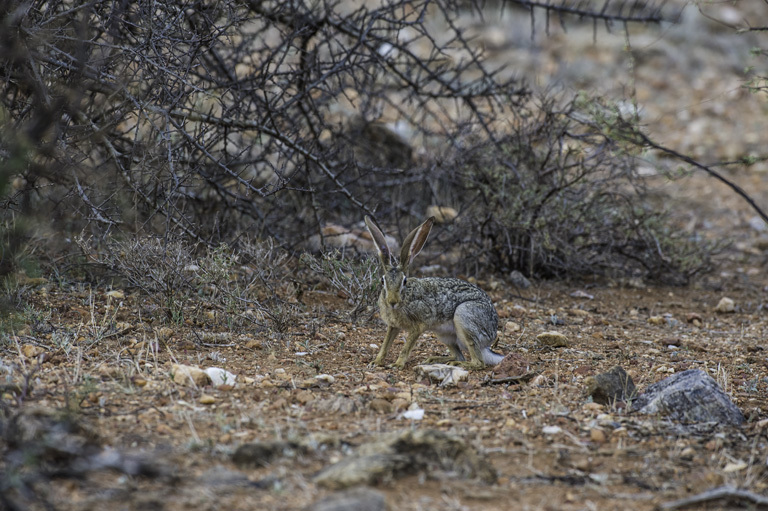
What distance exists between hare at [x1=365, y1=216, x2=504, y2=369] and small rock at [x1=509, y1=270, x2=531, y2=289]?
2.36m

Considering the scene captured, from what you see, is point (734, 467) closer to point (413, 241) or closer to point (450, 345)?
point (450, 345)

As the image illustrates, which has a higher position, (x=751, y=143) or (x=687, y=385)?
(x=751, y=143)

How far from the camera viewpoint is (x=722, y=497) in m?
3.41

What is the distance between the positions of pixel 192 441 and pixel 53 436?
61 centimetres

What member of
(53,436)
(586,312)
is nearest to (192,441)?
(53,436)

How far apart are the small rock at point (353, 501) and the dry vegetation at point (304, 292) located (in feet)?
0.43

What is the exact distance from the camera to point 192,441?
366cm

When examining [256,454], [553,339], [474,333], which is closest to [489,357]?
[474,333]

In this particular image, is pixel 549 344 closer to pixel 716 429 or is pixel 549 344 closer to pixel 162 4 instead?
pixel 716 429

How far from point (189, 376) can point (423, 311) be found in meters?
1.80

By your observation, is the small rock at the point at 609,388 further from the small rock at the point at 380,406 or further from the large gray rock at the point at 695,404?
the small rock at the point at 380,406

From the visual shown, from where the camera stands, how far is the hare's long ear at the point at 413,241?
5.57m

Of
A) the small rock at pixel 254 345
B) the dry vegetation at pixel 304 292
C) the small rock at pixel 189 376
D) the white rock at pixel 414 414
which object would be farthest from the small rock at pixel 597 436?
the small rock at pixel 254 345

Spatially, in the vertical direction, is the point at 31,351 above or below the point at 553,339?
below
